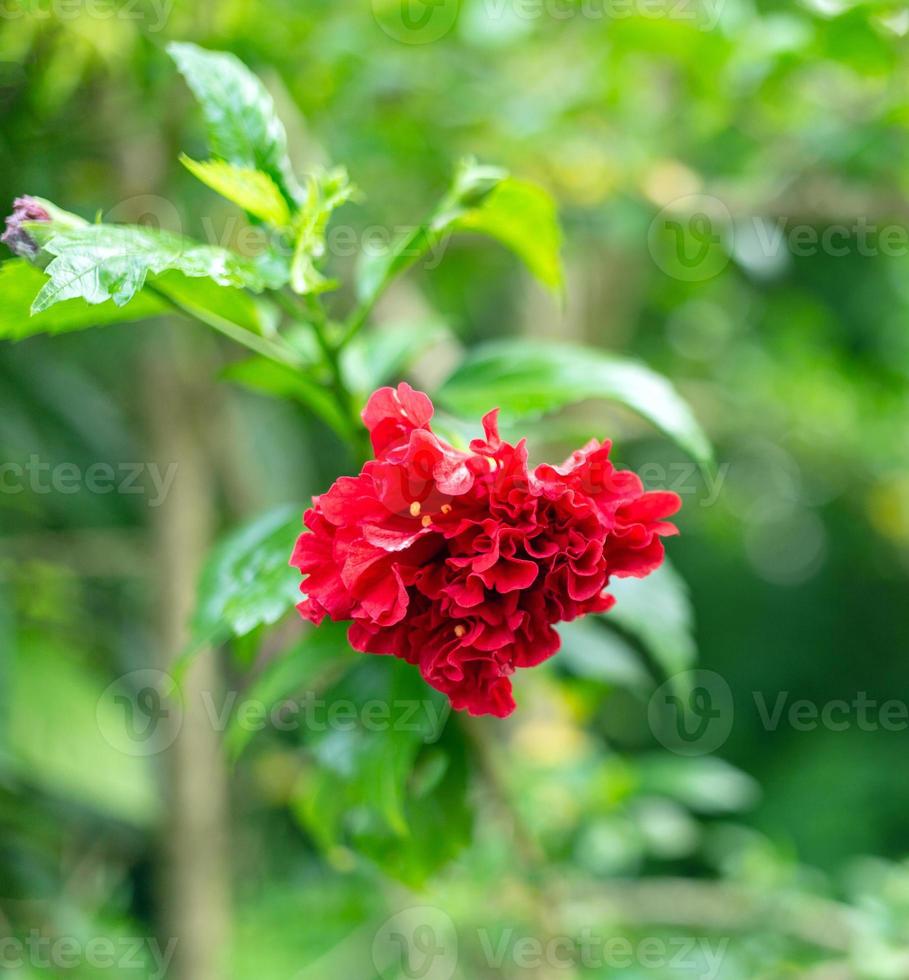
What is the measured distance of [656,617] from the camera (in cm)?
88

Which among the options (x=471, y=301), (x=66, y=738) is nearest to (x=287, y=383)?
(x=66, y=738)

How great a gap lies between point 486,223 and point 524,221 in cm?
3

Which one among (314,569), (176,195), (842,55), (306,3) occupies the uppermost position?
(306,3)

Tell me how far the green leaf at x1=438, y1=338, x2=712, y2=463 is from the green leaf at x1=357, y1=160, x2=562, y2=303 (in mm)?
68

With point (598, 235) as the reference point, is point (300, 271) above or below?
below

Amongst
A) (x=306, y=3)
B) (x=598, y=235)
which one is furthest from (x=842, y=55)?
(x=306, y=3)

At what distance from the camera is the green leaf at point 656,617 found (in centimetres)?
85

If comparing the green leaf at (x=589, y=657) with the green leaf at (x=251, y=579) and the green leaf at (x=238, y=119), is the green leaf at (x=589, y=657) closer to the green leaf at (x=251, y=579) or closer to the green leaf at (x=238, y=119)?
the green leaf at (x=251, y=579)

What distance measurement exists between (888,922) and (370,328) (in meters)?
1.11

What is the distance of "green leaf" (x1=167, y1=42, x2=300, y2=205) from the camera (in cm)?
68

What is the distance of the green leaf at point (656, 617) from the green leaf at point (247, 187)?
0.39 metres

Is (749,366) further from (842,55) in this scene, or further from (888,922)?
(888,922)

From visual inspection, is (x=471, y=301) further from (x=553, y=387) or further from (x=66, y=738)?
(x=553, y=387)

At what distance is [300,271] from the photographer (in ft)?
2.05
